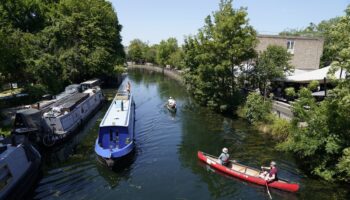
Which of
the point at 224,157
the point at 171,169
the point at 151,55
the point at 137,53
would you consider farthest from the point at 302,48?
the point at 137,53

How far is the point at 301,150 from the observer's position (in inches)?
875

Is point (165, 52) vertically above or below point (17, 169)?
above

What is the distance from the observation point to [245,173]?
72.5 ft

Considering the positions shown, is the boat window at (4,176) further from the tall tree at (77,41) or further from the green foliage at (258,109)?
the tall tree at (77,41)

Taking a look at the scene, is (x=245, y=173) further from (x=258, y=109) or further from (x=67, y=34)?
(x=67, y=34)

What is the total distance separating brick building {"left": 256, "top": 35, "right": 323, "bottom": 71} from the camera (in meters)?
49.6

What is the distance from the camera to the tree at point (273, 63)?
1452 inches

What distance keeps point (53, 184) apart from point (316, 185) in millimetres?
17619

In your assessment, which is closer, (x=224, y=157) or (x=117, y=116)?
(x=224, y=157)

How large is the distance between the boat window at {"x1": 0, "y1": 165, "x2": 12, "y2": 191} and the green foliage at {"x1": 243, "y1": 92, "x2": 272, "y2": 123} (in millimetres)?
24200

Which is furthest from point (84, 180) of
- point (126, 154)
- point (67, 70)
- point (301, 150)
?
point (67, 70)

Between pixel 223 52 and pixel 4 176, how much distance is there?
28.8 m

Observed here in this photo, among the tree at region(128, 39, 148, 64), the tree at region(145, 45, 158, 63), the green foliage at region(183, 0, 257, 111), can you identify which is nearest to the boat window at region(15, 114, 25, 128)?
the green foliage at region(183, 0, 257, 111)

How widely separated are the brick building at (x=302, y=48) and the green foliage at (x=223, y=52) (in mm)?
11083
